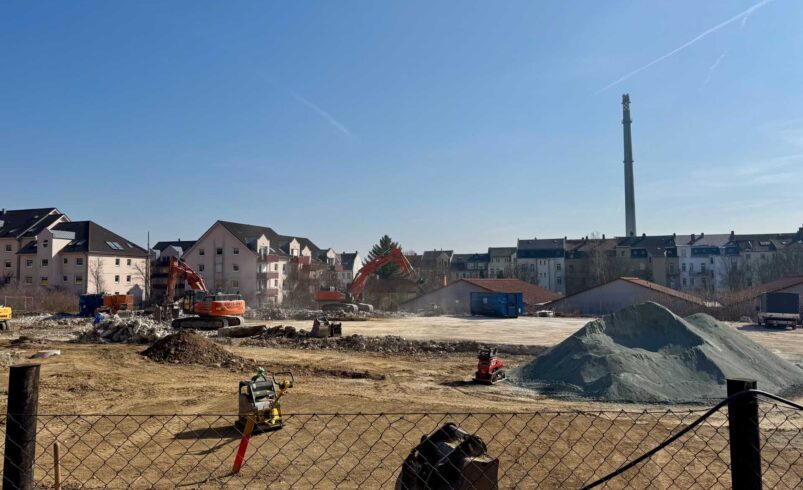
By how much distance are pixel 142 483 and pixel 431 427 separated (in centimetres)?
552

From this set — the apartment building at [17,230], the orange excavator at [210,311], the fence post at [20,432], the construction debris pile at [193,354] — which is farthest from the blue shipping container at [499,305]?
the apartment building at [17,230]

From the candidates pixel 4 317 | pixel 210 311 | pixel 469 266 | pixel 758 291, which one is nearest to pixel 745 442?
pixel 210 311

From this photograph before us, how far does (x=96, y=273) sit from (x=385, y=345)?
46.9m

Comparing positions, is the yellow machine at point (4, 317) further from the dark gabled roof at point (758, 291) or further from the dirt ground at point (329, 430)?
the dark gabled roof at point (758, 291)

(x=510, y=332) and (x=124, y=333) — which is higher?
(x=124, y=333)

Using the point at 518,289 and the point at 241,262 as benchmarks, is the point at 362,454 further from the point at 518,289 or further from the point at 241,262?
the point at 241,262

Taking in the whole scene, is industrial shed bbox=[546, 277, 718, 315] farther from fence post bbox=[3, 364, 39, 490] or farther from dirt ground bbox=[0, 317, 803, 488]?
fence post bbox=[3, 364, 39, 490]

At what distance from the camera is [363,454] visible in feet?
31.1

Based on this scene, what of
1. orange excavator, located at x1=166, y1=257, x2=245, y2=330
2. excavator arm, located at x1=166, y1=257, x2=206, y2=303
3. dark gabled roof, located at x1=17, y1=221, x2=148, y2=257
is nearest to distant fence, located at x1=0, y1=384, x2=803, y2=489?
orange excavator, located at x1=166, y1=257, x2=245, y2=330

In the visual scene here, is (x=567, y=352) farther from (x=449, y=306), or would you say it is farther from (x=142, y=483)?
(x=449, y=306)

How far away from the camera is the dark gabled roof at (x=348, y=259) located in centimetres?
10638

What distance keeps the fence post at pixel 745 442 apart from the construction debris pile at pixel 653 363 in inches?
477

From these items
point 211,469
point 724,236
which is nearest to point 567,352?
point 211,469

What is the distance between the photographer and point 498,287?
61438 mm
